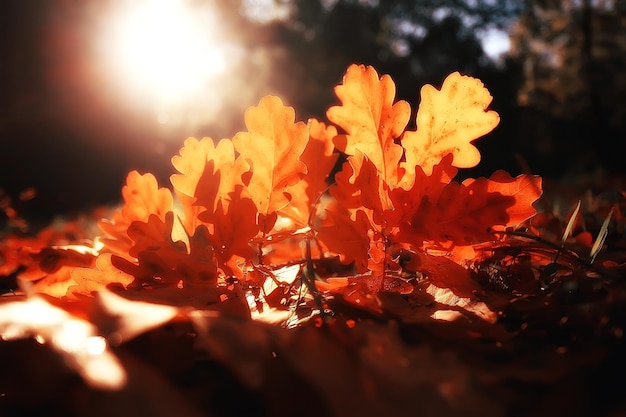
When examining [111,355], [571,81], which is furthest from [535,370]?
[571,81]

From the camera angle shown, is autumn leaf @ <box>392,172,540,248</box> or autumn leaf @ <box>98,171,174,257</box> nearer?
autumn leaf @ <box>392,172,540,248</box>

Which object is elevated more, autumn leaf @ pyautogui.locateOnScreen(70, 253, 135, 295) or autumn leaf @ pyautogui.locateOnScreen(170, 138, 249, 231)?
autumn leaf @ pyautogui.locateOnScreen(170, 138, 249, 231)

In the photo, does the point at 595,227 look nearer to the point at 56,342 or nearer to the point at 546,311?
the point at 546,311

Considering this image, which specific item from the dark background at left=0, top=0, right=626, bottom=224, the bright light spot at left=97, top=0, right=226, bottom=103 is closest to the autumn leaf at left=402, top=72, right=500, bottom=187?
the dark background at left=0, top=0, right=626, bottom=224

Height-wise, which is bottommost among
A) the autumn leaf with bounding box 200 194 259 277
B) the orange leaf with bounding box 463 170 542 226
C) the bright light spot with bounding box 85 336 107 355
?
the orange leaf with bounding box 463 170 542 226

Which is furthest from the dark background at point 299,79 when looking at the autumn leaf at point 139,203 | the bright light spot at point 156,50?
the autumn leaf at point 139,203

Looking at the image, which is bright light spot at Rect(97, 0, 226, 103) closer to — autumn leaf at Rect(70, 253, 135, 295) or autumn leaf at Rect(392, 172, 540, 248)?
autumn leaf at Rect(70, 253, 135, 295)

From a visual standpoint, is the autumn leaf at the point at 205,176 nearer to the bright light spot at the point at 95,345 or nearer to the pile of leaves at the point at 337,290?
the pile of leaves at the point at 337,290
